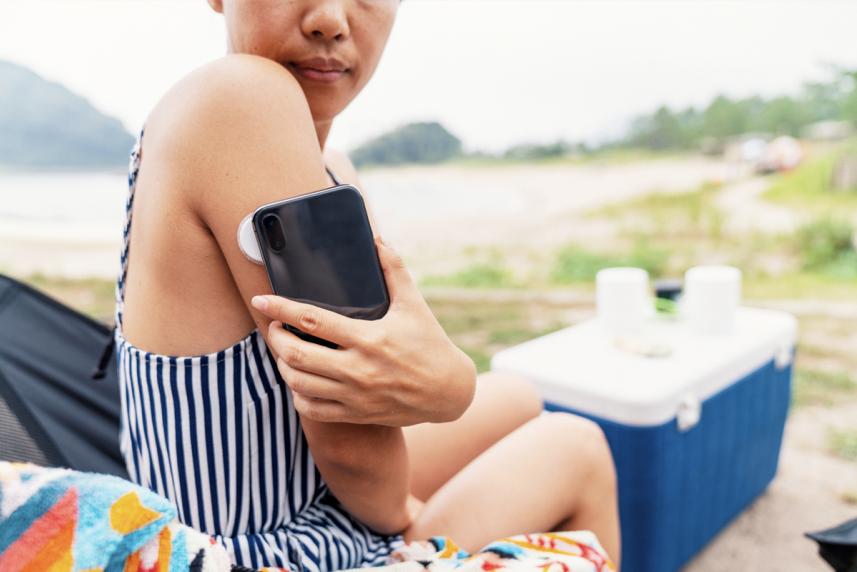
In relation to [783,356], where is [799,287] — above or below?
below

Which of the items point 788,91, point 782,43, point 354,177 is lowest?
point 354,177

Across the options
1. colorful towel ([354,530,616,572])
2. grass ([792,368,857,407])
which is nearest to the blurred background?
grass ([792,368,857,407])

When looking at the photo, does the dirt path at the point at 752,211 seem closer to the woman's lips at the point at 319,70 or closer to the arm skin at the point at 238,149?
the woman's lips at the point at 319,70

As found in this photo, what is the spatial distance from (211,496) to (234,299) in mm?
231

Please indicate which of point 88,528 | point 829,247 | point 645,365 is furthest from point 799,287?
point 88,528

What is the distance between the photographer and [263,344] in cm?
72

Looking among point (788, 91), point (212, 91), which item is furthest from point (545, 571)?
point (788, 91)

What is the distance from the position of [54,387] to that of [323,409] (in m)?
0.77

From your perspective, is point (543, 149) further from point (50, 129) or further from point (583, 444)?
point (583, 444)

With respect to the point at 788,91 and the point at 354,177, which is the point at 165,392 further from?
the point at 788,91

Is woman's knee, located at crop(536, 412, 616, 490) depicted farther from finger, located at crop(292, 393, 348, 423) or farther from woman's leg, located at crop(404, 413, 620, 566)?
finger, located at crop(292, 393, 348, 423)

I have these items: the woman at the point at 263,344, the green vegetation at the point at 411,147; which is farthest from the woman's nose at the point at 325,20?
the green vegetation at the point at 411,147

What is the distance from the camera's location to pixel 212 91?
653mm

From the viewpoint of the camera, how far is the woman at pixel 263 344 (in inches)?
25.7
